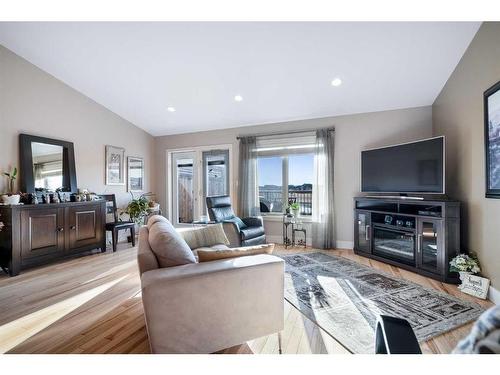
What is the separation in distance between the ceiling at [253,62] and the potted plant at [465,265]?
91.4 inches

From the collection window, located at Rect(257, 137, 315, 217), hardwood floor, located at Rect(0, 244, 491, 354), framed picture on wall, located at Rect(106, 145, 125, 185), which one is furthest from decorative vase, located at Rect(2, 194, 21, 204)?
window, located at Rect(257, 137, 315, 217)

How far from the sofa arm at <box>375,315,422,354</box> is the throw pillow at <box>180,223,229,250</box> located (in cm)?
190

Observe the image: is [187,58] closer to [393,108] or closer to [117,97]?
[117,97]

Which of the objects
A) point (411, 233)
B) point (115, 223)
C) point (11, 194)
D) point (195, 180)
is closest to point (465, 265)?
point (411, 233)

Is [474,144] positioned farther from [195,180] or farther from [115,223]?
[115,223]

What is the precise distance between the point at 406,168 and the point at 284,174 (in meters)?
2.05

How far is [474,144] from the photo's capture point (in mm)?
2549

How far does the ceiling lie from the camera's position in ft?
8.57

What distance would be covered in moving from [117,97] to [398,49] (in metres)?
4.41

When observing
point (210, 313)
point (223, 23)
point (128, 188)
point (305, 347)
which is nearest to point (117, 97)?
point (128, 188)

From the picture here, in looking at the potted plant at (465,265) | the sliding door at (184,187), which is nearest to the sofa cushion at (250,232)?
the sliding door at (184,187)

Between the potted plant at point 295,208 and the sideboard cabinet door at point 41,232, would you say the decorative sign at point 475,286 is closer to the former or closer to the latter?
the potted plant at point 295,208

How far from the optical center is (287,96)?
3.83m

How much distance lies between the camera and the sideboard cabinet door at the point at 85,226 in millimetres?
3583
